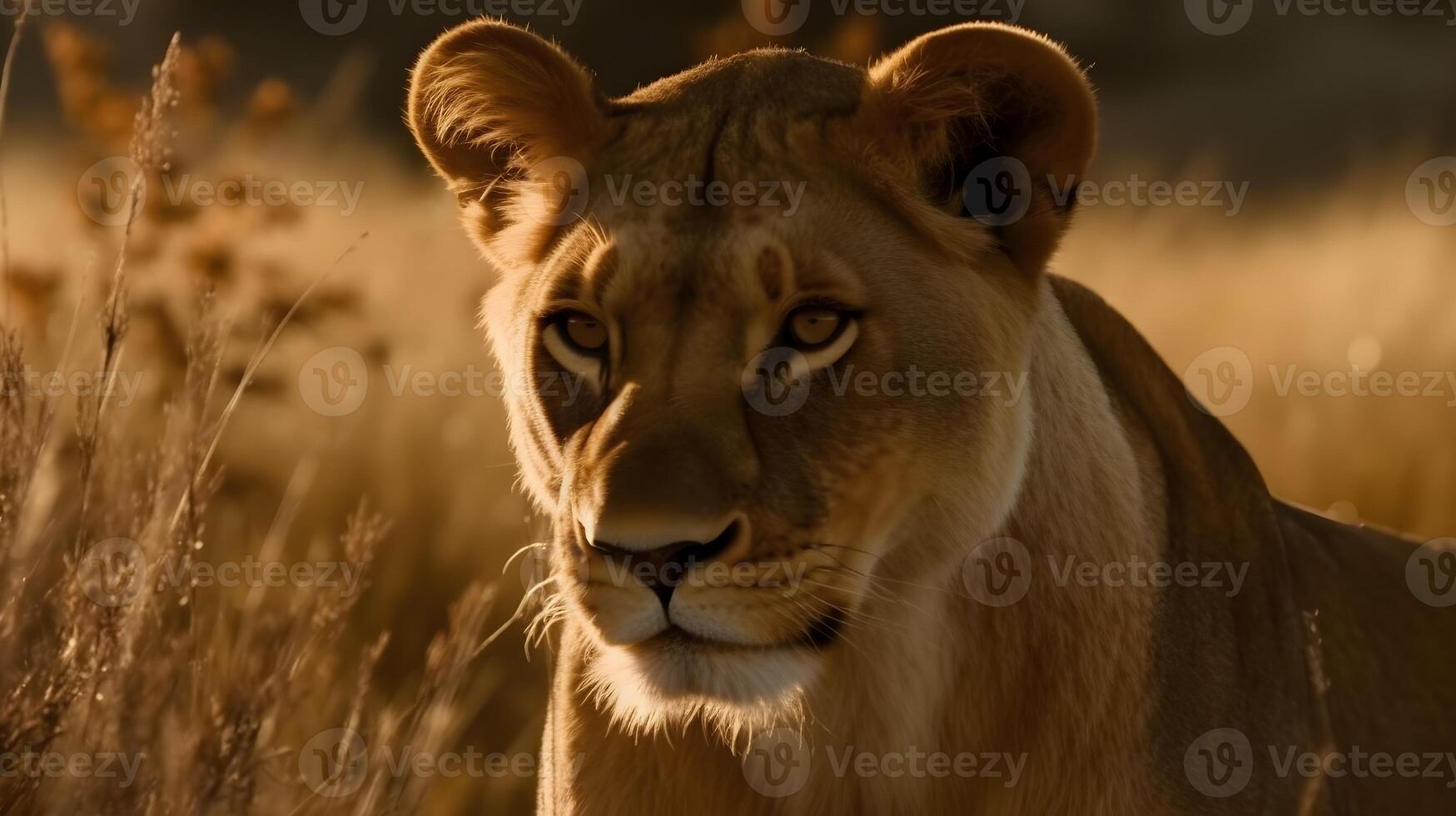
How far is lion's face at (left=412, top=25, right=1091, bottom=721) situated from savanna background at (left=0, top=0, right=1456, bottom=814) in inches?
20.3

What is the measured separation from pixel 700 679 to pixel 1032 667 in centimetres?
71

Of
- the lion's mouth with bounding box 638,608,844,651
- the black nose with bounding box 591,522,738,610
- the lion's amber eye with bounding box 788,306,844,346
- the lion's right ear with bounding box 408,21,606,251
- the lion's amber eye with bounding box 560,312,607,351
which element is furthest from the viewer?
the lion's right ear with bounding box 408,21,606,251

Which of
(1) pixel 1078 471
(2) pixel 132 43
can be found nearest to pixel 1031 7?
(2) pixel 132 43

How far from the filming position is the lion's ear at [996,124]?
295 cm

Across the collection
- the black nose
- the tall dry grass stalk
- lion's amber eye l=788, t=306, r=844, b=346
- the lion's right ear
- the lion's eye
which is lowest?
the tall dry grass stalk

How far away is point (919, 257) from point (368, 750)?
141cm

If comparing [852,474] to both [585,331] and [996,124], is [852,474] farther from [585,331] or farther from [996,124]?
[996,124]

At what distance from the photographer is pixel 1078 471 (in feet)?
10.6

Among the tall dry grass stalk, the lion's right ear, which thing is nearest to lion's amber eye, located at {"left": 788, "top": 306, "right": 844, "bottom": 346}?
the lion's right ear

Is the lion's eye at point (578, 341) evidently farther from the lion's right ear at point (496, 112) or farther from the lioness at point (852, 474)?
the lion's right ear at point (496, 112)

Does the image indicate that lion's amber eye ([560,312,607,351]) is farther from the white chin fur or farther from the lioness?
the white chin fur

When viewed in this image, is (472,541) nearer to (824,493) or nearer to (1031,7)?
(824,493)

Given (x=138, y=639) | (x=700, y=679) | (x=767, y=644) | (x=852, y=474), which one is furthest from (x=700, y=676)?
(x=138, y=639)

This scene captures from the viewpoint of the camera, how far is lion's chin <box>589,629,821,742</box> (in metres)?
2.70
